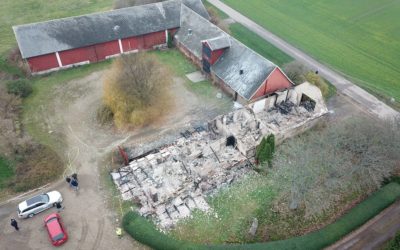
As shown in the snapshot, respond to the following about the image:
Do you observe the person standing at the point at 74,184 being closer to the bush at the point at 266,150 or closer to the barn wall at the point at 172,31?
the bush at the point at 266,150

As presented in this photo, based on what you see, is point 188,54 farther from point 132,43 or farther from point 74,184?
point 74,184

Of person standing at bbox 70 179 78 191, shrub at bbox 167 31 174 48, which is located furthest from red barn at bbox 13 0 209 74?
person standing at bbox 70 179 78 191

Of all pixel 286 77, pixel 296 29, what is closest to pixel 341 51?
pixel 296 29

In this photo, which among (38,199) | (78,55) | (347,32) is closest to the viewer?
(38,199)

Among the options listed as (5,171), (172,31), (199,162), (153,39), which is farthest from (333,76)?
(5,171)

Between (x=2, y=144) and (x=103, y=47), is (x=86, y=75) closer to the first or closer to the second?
(x=103, y=47)
